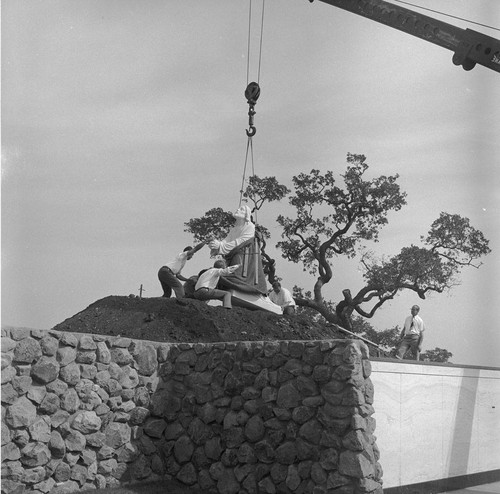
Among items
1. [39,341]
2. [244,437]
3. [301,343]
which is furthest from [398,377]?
[39,341]

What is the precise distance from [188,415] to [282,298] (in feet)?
18.5

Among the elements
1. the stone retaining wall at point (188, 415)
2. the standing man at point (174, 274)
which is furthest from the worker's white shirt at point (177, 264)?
the stone retaining wall at point (188, 415)

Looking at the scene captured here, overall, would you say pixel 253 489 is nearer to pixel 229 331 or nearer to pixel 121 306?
pixel 229 331

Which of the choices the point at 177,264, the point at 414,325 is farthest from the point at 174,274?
the point at 414,325

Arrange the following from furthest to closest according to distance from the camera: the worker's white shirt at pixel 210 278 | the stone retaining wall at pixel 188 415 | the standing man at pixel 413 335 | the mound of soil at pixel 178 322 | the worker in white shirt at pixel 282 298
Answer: the worker in white shirt at pixel 282 298, the standing man at pixel 413 335, the worker's white shirt at pixel 210 278, the mound of soil at pixel 178 322, the stone retaining wall at pixel 188 415

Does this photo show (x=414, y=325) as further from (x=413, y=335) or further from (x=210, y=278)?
(x=210, y=278)

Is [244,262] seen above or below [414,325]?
above

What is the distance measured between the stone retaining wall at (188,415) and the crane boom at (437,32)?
4867mm

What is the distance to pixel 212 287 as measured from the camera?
13.3 meters

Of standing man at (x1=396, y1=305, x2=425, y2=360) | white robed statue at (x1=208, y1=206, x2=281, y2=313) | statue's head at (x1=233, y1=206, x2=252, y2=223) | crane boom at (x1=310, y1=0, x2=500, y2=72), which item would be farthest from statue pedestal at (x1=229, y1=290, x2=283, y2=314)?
crane boom at (x1=310, y1=0, x2=500, y2=72)

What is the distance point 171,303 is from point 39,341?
162 inches

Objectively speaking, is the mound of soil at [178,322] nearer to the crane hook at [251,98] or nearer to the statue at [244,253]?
the statue at [244,253]

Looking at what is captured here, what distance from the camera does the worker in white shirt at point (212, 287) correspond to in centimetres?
1319

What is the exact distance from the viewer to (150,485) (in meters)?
8.98
